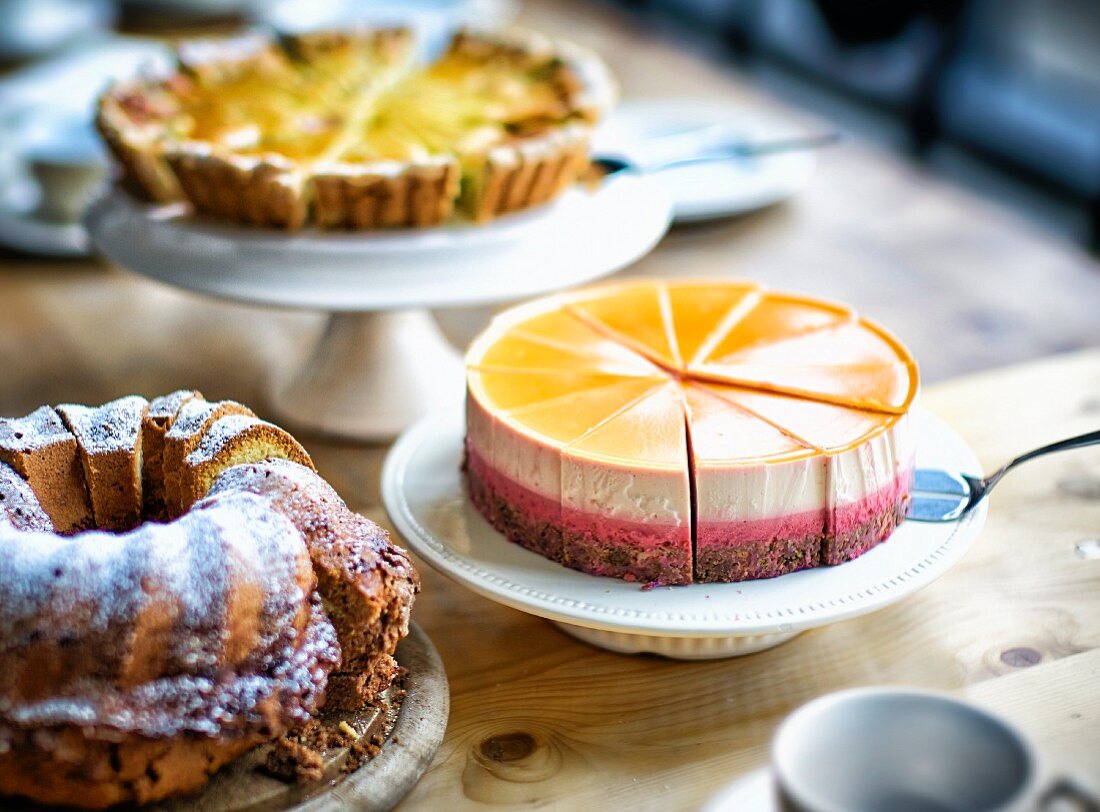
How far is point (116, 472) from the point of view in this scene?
3.51 feet

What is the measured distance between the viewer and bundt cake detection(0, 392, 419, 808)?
2.82ft

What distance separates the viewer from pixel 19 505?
0.98 m

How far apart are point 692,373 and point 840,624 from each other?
11.6 inches

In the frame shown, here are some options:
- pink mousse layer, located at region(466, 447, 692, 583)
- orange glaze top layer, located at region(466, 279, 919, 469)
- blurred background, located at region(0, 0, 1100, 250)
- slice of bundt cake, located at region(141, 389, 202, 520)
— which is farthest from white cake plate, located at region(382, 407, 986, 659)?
blurred background, located at region(0, 0, 1100, 250)

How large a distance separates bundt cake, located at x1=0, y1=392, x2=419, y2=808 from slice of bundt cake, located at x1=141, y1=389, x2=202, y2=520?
9 cm

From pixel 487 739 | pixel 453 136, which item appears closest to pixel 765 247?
pixel 453 136

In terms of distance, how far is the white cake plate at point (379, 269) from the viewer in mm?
1425

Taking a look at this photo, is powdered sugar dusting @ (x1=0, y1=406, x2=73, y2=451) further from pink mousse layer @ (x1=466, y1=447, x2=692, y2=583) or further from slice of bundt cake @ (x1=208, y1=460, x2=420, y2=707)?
pink mousse layer @ (x1=466, y1=447, x2=692, y2=583)

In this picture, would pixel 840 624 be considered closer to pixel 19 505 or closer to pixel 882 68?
pixel 19 505

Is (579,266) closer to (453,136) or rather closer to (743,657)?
(453,136)

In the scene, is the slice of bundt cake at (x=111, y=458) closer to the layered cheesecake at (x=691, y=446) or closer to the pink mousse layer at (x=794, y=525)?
the layered cheesecake at (x=691, y=446)

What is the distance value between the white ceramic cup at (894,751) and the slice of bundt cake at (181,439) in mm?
562

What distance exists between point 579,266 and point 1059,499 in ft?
2.07

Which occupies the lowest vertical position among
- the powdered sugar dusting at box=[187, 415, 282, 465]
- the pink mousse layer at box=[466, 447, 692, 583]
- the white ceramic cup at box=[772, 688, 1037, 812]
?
the pink mousse layer at box=[466, 447, 692, 583]
